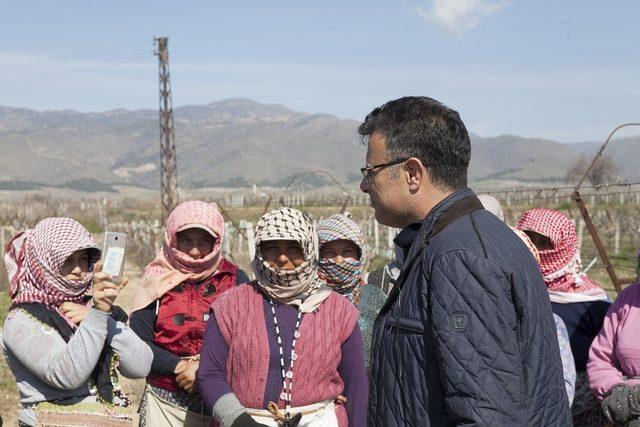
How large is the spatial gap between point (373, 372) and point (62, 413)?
4.80 ft

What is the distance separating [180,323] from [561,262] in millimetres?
1987

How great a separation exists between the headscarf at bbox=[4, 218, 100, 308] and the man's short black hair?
1.54 metres

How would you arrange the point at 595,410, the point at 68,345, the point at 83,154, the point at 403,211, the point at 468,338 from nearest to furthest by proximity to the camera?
1. the point at 468,338
2. the point at 403,211
3. the point at 68,345
4. the point at 595,410
5. the point at 83,154

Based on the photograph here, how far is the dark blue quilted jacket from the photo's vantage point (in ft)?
6.13

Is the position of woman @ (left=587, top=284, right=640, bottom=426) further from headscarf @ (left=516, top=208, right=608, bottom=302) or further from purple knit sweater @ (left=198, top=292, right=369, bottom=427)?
purple knit sweater @ (left=198, top=292, right=369, bottom=427)

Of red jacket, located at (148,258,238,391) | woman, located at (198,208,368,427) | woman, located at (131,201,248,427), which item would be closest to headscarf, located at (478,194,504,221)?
woman, located at (198,208,368,427)

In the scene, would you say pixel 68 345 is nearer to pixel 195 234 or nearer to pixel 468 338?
pixel 195 234

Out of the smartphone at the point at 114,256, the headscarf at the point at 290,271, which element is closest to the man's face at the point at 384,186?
the headscarf at the point at 290,271

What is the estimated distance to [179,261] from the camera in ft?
12.2

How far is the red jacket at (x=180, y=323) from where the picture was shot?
3.52 meters

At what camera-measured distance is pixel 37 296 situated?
303cm

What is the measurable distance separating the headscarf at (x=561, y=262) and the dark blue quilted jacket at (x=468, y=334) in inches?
75.4

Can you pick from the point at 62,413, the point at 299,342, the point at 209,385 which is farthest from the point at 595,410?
the point at 62,413

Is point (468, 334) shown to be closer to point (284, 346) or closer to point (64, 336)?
point (284, 346)
